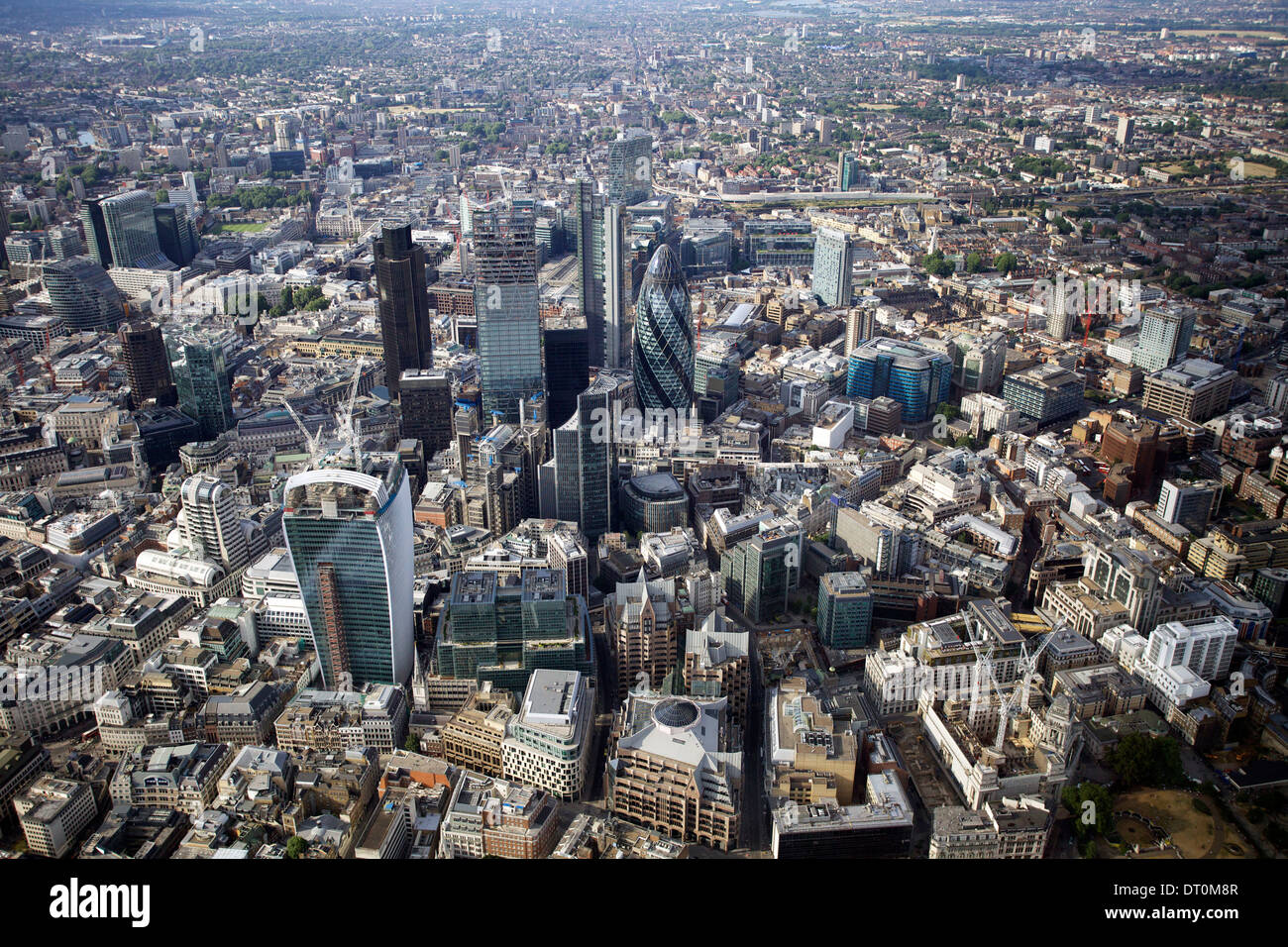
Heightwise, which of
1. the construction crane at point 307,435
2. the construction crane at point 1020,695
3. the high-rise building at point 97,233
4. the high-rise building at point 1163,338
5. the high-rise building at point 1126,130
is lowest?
the construction crane at point 1020,695

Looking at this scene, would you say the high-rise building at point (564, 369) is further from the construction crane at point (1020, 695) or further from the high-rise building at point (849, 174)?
the high-rise building at point (849, 174)

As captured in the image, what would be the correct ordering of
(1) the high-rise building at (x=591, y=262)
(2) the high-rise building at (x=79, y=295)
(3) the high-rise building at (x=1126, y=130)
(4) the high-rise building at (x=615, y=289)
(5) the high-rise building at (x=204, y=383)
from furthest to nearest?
(3) the high-rise building at (x=1126, y=130)
(2) the high-rise building at (x=79, y=295)
(1) the high-rise building at (x=591, y=262)
(4) the high-rise building at (x=615, y=289)
(5) the high-rise building at (x=204, y=383)

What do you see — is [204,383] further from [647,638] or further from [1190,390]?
[1190,390]

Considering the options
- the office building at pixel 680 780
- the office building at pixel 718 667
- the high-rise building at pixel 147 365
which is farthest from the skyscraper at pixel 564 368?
the office building at pixel 680 780

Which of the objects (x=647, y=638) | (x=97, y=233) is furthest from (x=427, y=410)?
(x=97, y=233)

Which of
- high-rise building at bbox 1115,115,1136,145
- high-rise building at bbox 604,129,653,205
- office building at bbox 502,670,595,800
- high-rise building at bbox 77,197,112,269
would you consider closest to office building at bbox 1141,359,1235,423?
office building at bbox 502,670,595,800

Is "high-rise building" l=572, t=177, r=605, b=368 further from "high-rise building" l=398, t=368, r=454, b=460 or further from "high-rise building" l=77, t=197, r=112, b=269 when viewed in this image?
"high-rise building" l=77, t=197, r=112, b=269
